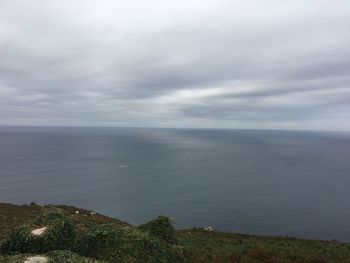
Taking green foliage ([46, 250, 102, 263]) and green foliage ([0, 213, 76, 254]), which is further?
green foliage ([0, 213, 76, 254])

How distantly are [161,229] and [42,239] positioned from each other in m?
7.48

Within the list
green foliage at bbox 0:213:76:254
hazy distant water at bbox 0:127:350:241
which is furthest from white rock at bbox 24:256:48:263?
hazy distant water at bbox 0:127:350:241

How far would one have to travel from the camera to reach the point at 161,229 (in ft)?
58.7

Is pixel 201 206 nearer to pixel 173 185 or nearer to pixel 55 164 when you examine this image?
pixel 173 185

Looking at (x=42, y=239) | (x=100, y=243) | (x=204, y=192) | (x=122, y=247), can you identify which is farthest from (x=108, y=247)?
(x=204, y=192)

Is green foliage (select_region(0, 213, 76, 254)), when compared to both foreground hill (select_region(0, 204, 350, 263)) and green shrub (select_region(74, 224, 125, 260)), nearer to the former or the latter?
foreground hill (select_region(0, 204, 350, 263))

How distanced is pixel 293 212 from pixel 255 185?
1316 inches

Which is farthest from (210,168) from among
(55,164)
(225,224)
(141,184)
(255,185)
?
(55,164)

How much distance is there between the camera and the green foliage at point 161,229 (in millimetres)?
17727

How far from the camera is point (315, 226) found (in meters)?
79.6

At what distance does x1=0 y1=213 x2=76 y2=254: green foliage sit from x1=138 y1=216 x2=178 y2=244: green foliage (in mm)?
4956

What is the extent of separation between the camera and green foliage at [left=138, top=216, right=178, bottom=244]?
17.7 metres

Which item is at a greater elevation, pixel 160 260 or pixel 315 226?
pixel 160 260

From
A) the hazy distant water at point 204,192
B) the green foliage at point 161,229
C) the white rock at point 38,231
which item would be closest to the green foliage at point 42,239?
the white rock at point 38,231
